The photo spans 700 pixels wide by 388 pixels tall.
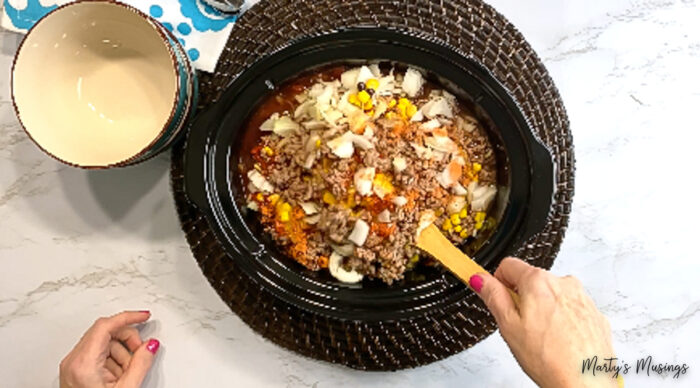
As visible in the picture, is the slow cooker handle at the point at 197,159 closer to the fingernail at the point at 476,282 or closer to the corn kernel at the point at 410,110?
the corn kernel at the point at 410,110

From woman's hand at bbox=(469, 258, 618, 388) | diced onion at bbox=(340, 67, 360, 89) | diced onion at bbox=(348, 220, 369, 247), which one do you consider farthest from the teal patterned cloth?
woman's hand at bbox=(469, 258, 618, 388)

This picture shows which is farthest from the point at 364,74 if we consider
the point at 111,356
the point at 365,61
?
the point at 111,356

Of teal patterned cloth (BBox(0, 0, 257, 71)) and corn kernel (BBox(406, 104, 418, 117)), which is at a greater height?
teal patterned cloth (BBox(0, 0, 257, 71))

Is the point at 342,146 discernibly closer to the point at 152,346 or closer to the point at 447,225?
the point at 447,225

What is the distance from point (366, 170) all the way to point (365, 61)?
0.26 metres

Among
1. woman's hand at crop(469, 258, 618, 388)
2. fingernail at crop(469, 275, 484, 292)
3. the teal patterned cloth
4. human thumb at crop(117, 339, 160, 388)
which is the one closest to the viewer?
woman's hand at crop(469, 258, 618, 388)

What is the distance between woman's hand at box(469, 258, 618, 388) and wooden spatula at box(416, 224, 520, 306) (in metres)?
0.16

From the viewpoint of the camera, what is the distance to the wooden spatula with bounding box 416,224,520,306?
1.31 metres

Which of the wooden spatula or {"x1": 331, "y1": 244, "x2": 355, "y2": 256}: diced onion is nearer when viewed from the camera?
the wooden spatula

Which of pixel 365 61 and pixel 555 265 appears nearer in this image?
pixel 365 61

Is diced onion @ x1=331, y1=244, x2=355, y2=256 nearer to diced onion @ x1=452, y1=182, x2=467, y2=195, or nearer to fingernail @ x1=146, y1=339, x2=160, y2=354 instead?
diced onion @ x1=452, y1=182, x2=467, y2=195

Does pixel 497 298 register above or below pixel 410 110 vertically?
below

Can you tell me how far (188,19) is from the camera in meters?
1.56

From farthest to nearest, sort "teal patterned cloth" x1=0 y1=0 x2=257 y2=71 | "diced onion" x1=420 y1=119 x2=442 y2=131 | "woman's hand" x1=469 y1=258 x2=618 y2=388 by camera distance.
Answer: "teal patterned cloth" x1=0 y1=0 x2=257 y2=71 → "diced onion" x1=420 y1=119 x2=442 y2=131 → "woman's hand" x1=469 y1=258 x2=618 y2=388
